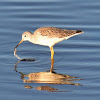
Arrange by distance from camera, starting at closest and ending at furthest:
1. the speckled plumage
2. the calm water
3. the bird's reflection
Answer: the calm water < the bird's reflection < the speckled plumage

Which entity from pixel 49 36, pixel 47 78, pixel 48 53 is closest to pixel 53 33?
pixel 49 36

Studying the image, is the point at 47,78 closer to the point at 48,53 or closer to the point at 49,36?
the point at 49,36

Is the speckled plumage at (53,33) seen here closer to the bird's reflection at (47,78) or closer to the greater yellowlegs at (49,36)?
the greater yellowlegs at (49,36)

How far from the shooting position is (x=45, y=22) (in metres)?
15.1

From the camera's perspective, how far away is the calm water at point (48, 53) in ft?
33.3

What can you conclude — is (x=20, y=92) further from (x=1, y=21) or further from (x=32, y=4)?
(x=32, y=4)

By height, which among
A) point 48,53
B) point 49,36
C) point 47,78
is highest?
point 49,36

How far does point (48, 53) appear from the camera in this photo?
12922 millimetres

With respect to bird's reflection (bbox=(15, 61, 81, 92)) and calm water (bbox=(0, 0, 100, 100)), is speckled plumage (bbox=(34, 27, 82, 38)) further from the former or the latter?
bird's reflection (bbox=(15, 61, 81, 92))

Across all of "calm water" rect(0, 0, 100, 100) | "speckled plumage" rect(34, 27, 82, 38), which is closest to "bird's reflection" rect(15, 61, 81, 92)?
"calm water" rect(0, 0, 100, 100)

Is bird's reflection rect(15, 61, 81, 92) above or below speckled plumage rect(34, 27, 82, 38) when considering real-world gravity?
below

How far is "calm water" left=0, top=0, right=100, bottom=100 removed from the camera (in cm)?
1015

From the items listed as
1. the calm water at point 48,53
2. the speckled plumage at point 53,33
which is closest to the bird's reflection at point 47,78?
the calm water at point 48,53

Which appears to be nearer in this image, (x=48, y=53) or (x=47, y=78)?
(x=47, y=78)
